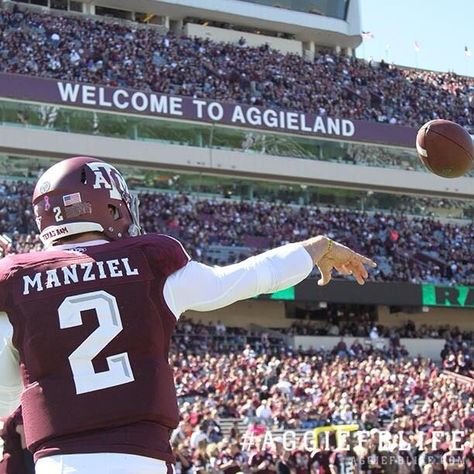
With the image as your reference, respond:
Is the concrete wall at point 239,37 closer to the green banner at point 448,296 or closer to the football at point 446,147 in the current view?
the green banner at point 448,296

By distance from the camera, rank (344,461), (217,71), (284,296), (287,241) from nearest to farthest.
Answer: (344,461) < (284,296) < (287,241) < (217,71)

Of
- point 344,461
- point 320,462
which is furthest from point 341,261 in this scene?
point 344,461

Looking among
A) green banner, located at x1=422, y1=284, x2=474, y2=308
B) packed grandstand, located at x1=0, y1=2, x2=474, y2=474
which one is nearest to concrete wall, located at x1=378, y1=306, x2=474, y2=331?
packed grandstand, located at x1=0, y1=2, x2=474, y2=474

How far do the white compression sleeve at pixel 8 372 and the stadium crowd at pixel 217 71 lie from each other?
1180 inches

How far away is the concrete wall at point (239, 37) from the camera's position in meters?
41.0

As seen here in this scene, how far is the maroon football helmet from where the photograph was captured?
2801 millimetres

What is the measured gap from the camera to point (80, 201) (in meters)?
2.79

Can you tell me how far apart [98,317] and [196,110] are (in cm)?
3147

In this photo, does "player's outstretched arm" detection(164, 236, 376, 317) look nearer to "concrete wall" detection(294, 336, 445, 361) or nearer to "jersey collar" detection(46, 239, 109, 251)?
"jersey collar" detection(46, 239, 109, 251)

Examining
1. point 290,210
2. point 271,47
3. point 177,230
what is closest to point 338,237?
point 290,210

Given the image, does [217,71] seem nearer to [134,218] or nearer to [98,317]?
[134,218]

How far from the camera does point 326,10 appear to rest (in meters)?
44.2

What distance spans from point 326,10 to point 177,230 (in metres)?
18.2

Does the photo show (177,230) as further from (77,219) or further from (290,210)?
(77,219)
